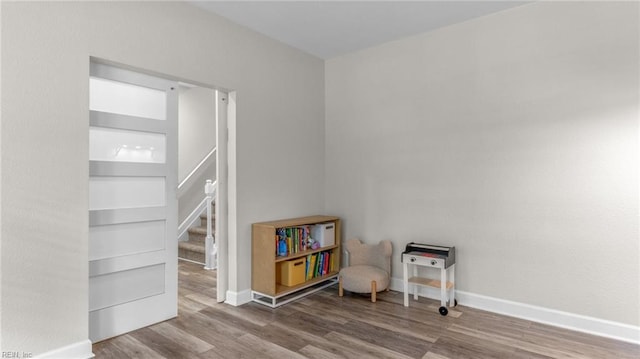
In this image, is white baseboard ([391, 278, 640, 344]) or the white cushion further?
the white cushion

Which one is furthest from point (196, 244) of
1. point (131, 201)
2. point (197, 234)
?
point (131, 201)

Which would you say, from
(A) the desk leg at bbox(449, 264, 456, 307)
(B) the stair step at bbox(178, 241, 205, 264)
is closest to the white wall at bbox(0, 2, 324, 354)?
(B) the stair step at bbox(178, 241, 205, 264)

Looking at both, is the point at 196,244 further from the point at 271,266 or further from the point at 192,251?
the point at 271,266

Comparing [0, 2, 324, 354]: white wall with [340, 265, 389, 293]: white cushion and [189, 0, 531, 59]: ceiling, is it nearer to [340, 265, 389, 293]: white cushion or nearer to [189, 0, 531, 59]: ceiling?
[189, 0, 531, 59]: ceiling

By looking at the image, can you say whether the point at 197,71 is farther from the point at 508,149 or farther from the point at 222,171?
the point at 508,149

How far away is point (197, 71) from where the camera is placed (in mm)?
2918

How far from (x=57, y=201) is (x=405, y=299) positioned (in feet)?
9.09

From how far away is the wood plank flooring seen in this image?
2322 mm

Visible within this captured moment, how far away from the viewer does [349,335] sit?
259 centimetres

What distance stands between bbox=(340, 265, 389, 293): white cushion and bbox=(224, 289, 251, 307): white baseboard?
918mm

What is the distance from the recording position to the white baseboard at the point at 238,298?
3195mm

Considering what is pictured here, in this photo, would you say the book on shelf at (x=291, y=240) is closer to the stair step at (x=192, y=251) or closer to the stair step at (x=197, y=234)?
the stair step at (x=192, y=251)

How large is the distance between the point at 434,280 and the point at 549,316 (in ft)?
2.98

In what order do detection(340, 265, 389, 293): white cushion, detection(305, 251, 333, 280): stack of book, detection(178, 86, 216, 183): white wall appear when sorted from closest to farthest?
1. detection(340, 265, 389, 293): white cushion
2. detection(305, 251, 333, 280): stack of book
3. detection(178, 86, 216, 183): white wall
